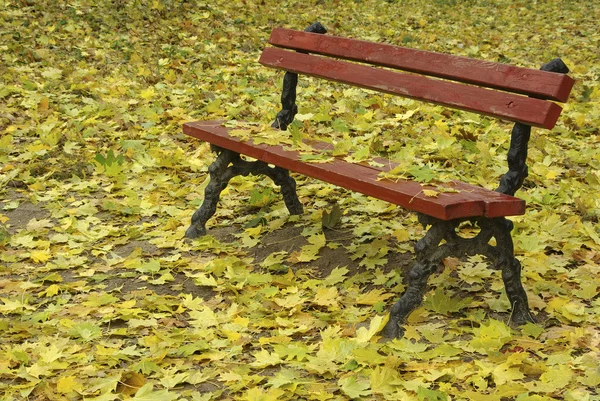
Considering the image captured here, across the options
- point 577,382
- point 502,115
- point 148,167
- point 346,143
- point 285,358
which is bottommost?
point 148,167

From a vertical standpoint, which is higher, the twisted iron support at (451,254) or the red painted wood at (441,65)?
the red painted wood at (441,65)

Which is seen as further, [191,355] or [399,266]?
[399,266]

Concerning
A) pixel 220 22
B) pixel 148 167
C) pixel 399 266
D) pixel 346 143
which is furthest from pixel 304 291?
pixel 220 22

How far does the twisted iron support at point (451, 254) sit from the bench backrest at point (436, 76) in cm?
51

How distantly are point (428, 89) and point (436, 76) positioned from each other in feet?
0.27

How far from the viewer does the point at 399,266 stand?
13.1ft

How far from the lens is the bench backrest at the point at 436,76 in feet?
10.9

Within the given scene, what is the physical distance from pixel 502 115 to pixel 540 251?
94 cm

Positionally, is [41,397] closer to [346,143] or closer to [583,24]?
[346,143]

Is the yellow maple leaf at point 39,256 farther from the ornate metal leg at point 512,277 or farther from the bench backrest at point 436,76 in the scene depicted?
the ornate metal leg at point 512,277

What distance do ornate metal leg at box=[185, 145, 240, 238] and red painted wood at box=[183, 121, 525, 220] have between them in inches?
13.6

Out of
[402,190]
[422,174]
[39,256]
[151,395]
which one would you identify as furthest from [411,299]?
[39,256]

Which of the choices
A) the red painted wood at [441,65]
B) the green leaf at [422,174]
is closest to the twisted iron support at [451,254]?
the green leaf at [422,174]

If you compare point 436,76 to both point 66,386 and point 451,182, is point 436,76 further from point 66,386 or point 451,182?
point 66,386
